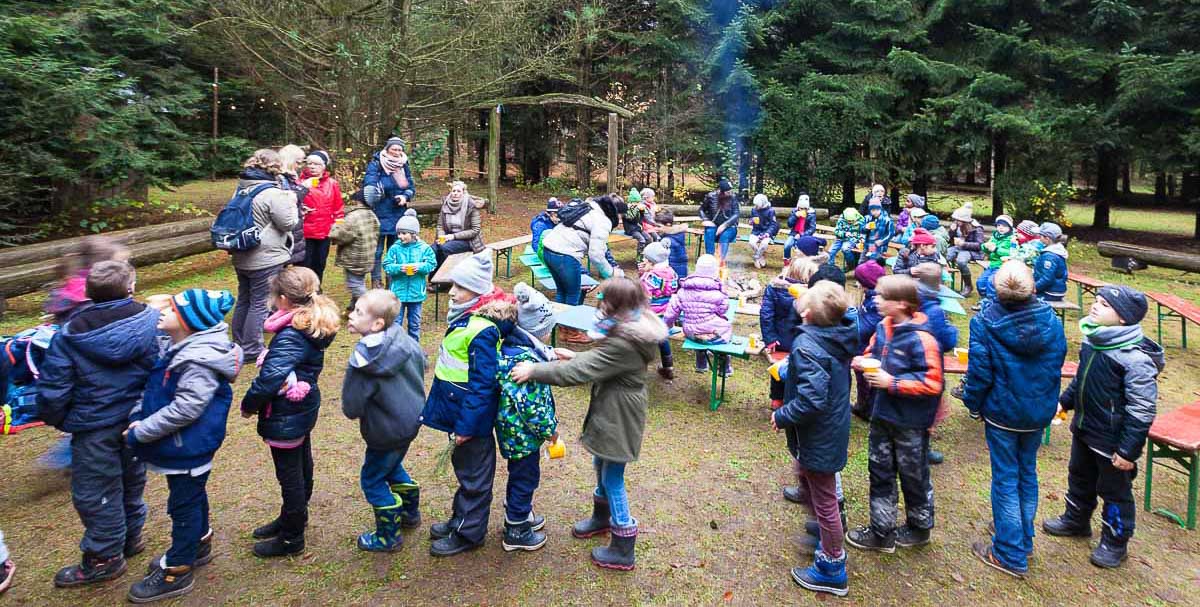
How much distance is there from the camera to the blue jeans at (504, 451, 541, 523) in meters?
3.76

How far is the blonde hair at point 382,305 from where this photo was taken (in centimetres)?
346

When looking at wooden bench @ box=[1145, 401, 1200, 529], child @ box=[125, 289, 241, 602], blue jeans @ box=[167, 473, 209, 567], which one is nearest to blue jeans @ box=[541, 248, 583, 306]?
child @ box=[125, 289, 241, 602]

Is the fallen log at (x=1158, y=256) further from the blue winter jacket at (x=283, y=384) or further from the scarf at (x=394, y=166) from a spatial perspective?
the blue winter jacket at (x=283, y=384)

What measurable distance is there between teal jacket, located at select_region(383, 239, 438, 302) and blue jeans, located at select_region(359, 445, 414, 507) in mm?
3446

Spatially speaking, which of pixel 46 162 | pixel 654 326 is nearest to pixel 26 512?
pixel 654 326

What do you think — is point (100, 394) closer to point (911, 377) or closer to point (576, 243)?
point (911, 377)

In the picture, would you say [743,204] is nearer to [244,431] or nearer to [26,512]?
[244,431]

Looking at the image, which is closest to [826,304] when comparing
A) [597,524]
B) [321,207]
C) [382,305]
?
[597,524]

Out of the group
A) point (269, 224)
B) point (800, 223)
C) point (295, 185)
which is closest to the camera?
point (269, 224)

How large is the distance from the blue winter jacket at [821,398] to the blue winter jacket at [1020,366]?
818 millimetres

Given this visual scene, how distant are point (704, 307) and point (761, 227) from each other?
750 centimetres

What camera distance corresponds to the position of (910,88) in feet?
64.6

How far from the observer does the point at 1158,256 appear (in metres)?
13.2

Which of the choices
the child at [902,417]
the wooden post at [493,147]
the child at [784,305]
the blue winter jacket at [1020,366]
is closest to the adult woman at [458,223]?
the child at [784,305]
